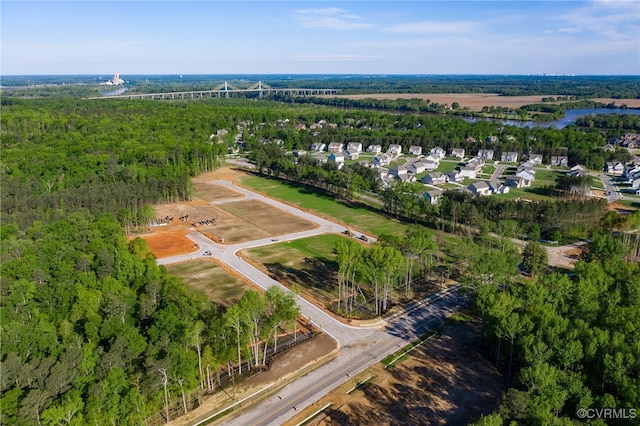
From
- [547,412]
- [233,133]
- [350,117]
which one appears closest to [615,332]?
[547,412]

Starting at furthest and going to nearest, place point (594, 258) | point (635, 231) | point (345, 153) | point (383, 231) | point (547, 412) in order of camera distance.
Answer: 1. point (345, 153)
2. point (383, 231)
3. point (635, 231)
4. point (594, 258)
5. point (547, 412)

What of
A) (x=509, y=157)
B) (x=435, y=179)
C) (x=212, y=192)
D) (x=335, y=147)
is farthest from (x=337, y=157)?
(x=509, y=157)

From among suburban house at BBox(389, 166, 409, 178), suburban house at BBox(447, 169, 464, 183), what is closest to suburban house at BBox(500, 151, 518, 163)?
suburban house at BBox(447, 169, 464, 183)

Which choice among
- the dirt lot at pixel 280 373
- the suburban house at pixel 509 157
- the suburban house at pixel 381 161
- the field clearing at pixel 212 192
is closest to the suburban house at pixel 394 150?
the suburban house at pixel 381 161

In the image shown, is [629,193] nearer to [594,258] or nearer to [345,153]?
[594,258]

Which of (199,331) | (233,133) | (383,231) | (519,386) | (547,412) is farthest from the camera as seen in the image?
(233,133)

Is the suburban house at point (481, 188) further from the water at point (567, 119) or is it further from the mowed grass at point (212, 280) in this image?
the water at point (567, 119)

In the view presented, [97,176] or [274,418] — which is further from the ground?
[97,176]

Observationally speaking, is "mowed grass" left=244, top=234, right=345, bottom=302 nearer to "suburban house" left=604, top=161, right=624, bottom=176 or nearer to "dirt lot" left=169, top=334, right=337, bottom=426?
"dirt lot" left=169, top=334, right=337, bottom=426
